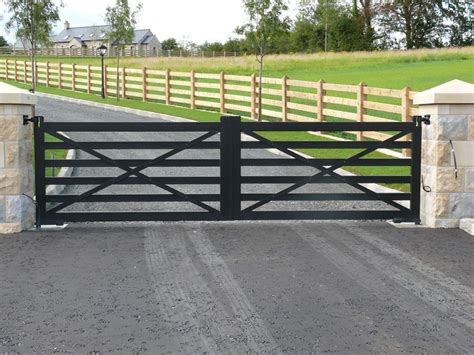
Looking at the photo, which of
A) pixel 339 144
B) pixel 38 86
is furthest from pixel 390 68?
pixel 339 144

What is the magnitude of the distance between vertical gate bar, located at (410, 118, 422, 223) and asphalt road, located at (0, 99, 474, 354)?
0.48m

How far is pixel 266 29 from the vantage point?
22812mm

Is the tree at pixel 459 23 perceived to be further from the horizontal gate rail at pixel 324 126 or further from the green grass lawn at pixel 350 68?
the horizontal gate rail at pixel 324 126

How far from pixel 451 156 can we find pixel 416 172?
1.85 ft

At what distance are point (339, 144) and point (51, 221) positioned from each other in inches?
158

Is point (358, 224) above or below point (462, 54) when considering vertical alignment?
below

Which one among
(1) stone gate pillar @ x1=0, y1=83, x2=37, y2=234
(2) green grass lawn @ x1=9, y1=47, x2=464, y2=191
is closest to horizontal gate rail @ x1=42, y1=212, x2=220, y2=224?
(1) stone gate pillar @ x1=0, y1=83, x2=37, y2=234

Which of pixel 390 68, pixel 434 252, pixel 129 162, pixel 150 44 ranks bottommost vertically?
pixel 434 252

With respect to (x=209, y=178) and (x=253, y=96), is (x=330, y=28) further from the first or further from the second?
(x=209, y=178)

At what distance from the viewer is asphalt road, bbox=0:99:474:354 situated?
4.53 meters

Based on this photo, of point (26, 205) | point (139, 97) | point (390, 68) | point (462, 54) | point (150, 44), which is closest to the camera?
point (26, 205)

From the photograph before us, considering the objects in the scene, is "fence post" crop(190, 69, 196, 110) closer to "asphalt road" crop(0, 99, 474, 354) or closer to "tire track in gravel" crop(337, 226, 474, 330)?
"asphalt road" crop(0, 99, 474, 354)

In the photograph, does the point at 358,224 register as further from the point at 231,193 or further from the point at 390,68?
the point at 390,68

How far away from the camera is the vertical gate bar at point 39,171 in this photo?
28.2ft
